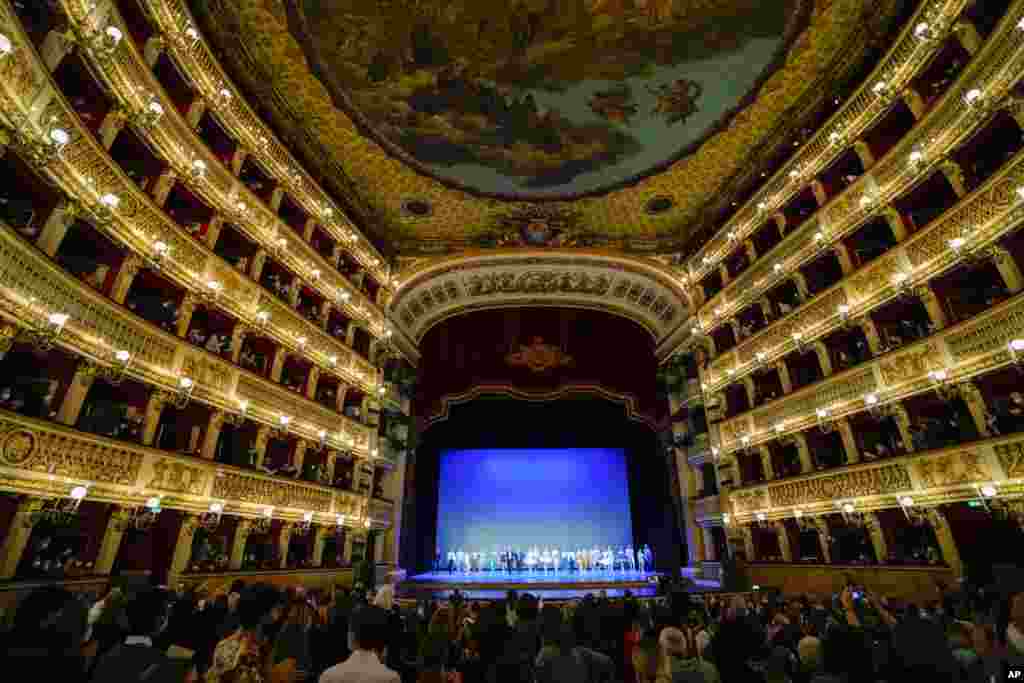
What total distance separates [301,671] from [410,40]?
1731 cm

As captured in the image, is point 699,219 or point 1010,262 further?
point 699,219

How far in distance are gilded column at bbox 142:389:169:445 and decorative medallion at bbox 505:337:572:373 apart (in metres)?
18.3

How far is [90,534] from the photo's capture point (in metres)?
11.9

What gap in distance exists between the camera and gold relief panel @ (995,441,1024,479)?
11414 millimetres

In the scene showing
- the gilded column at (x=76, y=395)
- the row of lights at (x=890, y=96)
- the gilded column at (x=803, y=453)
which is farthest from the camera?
the gilded column at (x=803, y=453)

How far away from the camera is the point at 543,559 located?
28781mm

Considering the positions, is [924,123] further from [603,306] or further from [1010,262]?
[603,306]

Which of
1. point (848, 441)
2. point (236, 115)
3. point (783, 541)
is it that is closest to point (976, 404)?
point (848, 441)

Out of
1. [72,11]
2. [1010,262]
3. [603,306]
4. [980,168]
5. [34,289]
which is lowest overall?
[34,289]

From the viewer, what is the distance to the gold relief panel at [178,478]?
12930 mm

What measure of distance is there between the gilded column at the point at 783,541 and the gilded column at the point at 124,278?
22.2 meters

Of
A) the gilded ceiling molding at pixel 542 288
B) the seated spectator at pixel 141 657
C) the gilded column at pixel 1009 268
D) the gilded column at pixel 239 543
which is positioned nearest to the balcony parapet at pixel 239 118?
the gilded ceiling molding at pixel 542 288

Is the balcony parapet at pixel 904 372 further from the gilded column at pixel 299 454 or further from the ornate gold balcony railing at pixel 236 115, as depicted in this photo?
the ornate gold balcony railing at pixel 236 115

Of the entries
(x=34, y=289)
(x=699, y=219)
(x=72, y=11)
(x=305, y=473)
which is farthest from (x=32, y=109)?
(x=699, y=219)
